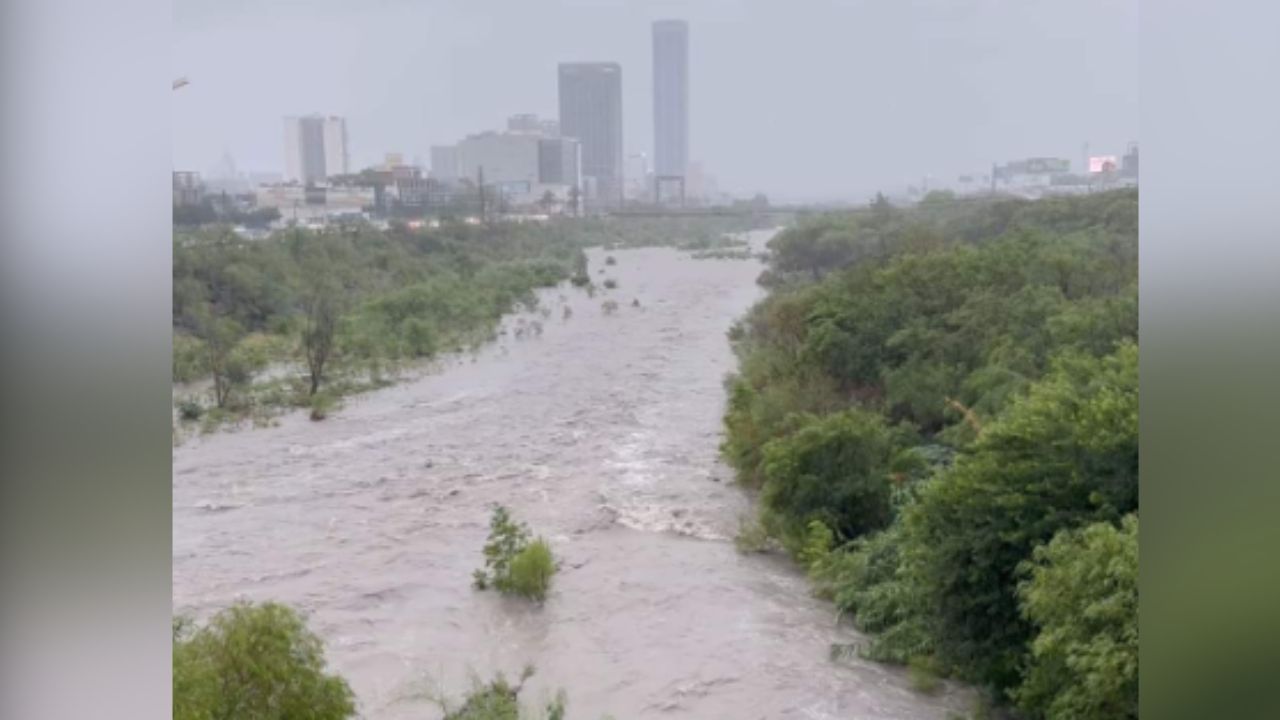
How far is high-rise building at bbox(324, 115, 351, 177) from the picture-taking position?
239cm

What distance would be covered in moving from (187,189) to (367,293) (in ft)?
1.29

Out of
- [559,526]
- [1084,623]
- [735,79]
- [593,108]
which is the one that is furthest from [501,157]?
[1084,623]

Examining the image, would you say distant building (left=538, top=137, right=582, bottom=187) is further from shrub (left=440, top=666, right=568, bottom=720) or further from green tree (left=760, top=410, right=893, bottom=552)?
shrub (left=440, top=666, right=568, bottom=720)

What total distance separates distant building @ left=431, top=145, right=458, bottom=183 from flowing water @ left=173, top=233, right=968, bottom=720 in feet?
1.05

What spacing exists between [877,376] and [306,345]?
1136 millimetres

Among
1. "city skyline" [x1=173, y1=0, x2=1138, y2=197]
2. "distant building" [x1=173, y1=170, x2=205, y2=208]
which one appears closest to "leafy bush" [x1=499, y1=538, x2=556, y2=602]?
"city skyline" [x1=173, y1=0, x2=1138, y2=197]

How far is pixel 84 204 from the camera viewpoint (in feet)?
6.61

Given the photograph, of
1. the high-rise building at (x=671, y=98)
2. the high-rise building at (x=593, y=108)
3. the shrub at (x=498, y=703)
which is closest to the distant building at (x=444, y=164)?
the high-rise building at (x=593, y=108)

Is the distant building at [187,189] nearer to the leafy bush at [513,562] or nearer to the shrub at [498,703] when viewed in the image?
the leafy bush at [513,562]

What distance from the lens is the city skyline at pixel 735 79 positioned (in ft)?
7.47

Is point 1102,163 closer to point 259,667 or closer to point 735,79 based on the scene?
point 735,79

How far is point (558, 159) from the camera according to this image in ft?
7.91

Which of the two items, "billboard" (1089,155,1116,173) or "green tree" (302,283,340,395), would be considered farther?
"green tree" (302,283,340,395)

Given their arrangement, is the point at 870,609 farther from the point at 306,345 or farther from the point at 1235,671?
the point at 306,345
